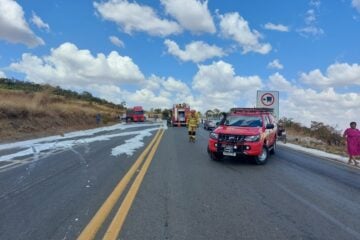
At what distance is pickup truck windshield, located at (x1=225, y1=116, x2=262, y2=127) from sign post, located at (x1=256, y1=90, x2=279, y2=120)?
13.2 m

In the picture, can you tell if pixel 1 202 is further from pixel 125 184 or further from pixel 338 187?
pixel 338 187

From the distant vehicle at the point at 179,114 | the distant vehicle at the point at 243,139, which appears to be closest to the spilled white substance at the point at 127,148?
the distant vehicle at the point at 243,139

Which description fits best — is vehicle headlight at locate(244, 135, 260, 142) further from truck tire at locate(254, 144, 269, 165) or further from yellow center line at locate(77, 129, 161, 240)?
yellow center line at locate(77, 129, 161, 240)

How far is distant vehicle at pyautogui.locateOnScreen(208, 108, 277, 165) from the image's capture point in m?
12.7

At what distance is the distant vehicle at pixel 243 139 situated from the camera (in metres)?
12.7

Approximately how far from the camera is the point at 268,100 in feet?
90.3

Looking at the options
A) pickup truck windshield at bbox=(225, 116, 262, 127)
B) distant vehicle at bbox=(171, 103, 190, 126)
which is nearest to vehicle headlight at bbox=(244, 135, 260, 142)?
pickup truck windshield at bbox=(225, 116, 262, 127)

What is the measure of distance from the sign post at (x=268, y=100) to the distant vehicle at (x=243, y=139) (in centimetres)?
1319

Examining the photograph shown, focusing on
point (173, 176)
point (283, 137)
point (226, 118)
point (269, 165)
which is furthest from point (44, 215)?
point (283, 137)

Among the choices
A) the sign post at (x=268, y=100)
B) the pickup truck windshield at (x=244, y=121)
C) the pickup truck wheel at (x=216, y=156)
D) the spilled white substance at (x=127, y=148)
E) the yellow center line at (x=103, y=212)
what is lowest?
the yellow center line at (x=103, y=212)

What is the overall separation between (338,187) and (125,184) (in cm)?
478

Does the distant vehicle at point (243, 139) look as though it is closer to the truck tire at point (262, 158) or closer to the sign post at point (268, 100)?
the truck tire at point (262, 158)

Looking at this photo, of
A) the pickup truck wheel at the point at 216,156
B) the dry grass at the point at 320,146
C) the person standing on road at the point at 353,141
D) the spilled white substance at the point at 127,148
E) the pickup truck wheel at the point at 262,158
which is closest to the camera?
the pickup truck wheel at the point at 262,158

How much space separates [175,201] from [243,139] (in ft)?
19.4
